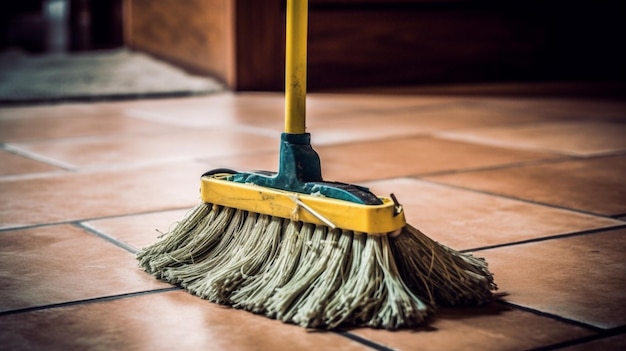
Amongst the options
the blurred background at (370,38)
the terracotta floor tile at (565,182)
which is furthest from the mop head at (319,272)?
the blurred background at (370,38)

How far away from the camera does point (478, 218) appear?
1.40 m

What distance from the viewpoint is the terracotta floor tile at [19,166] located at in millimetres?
1842

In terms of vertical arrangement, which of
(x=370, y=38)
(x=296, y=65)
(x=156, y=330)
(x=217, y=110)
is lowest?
(x=156, y=330)

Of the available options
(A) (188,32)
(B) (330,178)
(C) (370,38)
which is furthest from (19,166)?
(C) (370,38)

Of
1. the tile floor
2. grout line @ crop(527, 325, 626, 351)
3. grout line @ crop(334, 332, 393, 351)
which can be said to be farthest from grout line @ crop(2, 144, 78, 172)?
grout line @ crop(527, 325, 626, 351)

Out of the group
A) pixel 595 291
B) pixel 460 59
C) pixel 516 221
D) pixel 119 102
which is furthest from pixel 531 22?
pixel 595 291

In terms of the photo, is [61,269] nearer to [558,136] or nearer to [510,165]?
[510,165]

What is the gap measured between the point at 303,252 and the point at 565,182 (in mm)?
879

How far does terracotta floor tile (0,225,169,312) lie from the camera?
1.02 meters

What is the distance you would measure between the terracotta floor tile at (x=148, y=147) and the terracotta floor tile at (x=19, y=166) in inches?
2.3

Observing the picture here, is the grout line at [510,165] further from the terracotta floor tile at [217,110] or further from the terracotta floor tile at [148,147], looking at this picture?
the terracotta floor tile at [217,110]

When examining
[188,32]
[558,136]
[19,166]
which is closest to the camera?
[19,166]

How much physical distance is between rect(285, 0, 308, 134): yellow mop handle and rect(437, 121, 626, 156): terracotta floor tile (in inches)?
45.8

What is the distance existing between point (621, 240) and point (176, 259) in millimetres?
609
